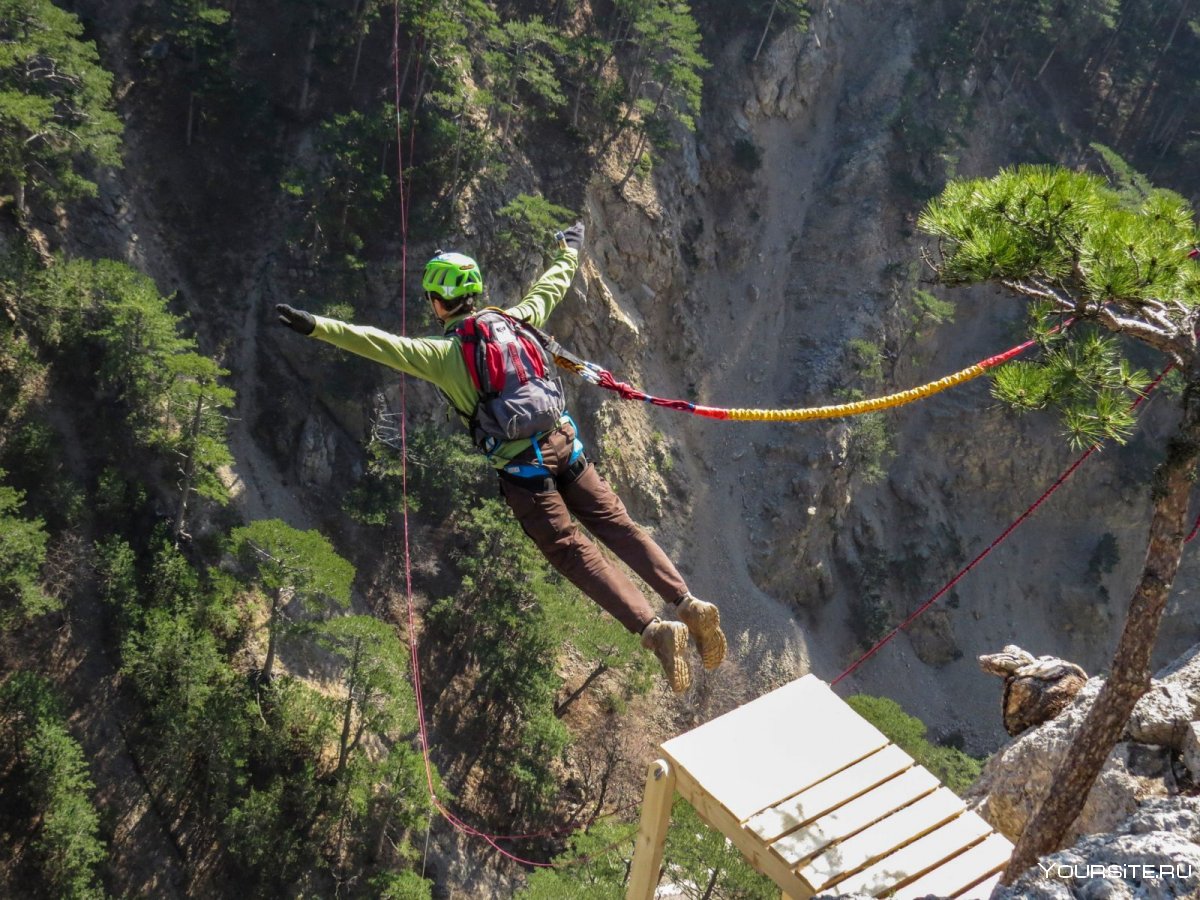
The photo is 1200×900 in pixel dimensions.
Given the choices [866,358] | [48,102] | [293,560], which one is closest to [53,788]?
[293,560]

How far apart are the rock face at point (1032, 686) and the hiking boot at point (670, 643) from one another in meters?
3.15

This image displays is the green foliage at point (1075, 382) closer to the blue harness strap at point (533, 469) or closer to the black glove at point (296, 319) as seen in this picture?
the blue harness strap at point (533, 469)

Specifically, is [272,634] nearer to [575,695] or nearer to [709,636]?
[575,695]

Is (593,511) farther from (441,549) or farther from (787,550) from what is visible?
(787,550)

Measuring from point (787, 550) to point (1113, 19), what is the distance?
2556 centimetres

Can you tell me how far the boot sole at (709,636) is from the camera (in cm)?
597

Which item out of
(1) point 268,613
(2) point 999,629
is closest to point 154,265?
(1) point 268,613

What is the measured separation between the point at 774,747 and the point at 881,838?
85cm

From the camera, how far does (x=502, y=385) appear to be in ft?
19.7

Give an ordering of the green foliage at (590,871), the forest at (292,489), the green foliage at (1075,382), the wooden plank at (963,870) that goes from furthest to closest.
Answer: the forest at (292,489) < the green foliage at (590,871) < the wooden plank at (963,870) < the green foliage at (1075,382)

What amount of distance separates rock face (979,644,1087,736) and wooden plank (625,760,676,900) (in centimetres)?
352

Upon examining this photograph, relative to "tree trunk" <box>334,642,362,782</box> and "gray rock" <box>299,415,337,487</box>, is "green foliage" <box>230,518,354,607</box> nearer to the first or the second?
"tree trunk" <box>334,642,362,782</box>

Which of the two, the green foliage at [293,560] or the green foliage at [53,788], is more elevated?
the green foliage at [293,560]

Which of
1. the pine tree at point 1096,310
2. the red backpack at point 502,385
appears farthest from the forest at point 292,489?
the pine tree at point 1096,310
